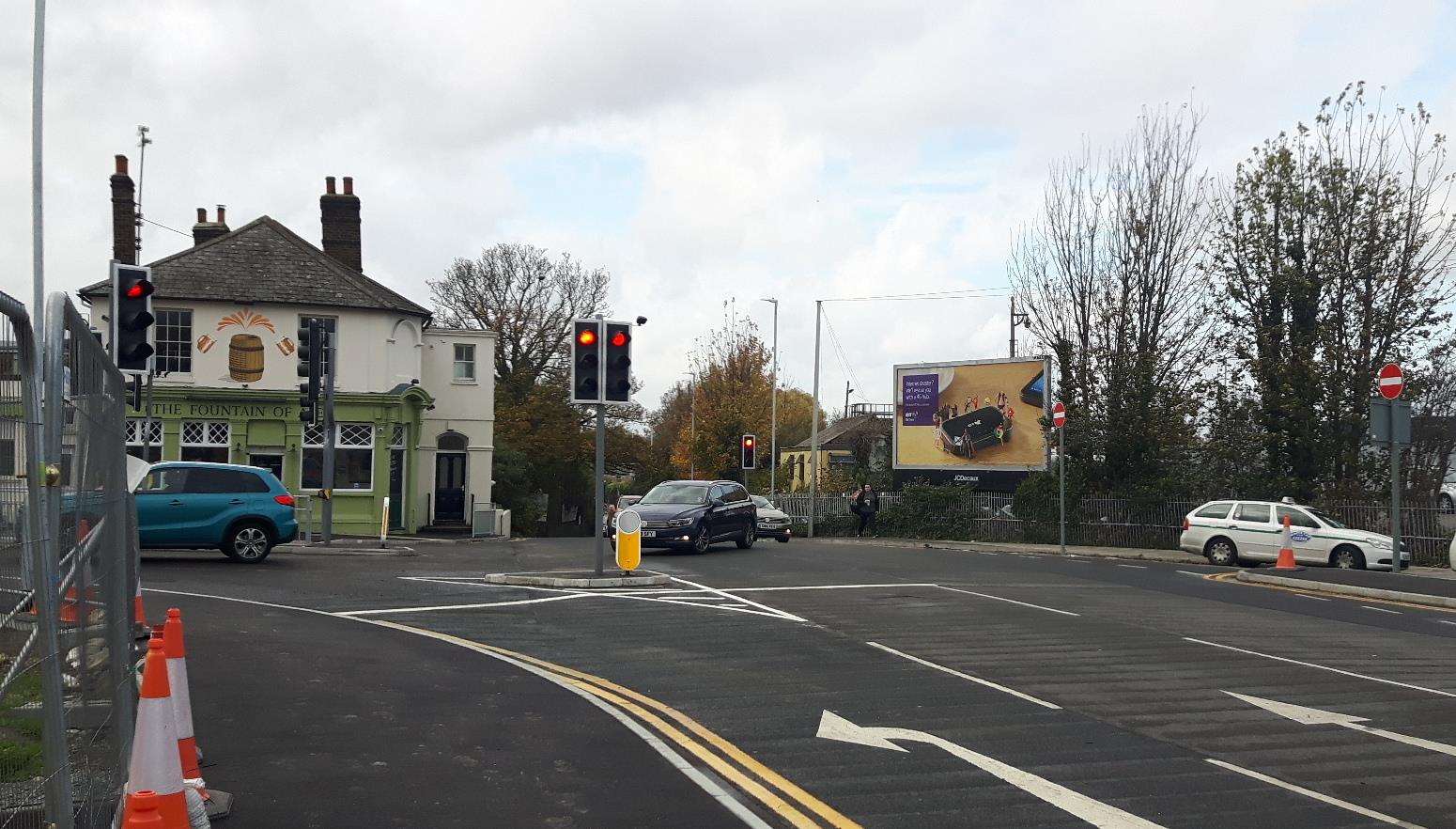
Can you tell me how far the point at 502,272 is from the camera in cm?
6078

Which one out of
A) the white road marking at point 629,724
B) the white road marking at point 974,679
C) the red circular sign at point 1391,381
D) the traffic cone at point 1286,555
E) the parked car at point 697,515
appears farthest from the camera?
the parked car at point 697,515

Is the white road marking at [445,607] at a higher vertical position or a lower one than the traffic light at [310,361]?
lower

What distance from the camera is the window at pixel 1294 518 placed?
1017 inches

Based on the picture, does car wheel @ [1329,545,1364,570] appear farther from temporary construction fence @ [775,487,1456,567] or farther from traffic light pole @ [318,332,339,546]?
traffic light pole @ [318,332,339,546]

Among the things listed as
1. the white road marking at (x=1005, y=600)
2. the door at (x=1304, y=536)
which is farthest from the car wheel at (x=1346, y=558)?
the white road marking at (x=1005, y=600)

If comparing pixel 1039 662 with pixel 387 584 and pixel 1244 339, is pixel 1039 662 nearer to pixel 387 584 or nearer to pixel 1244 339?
pixel 387 584

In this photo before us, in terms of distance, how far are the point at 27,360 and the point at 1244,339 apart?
33454 millimetres

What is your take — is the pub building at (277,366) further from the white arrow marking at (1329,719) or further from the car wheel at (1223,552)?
the white arrow marking at (1329,719)

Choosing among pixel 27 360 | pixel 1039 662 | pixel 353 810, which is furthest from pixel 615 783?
pixel 1039 662

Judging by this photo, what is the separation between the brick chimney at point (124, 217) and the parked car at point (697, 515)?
21667mm

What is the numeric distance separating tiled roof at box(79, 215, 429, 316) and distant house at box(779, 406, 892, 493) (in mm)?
23603

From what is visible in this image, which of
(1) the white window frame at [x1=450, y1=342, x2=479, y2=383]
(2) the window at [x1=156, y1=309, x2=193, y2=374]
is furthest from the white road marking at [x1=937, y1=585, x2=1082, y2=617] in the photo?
(2) the window at [x1=156, y1=309, x2=193, y2=374]

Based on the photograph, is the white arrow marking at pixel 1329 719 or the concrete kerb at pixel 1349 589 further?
the concrete kerb at pixel 1349 589

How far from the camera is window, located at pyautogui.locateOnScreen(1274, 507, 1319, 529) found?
25844 millimetres
